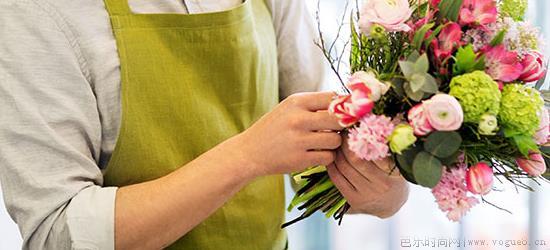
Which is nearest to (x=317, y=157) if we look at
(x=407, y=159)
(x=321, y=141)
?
(x=321, y=141)

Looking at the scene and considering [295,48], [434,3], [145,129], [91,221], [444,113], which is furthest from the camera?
[295,48]

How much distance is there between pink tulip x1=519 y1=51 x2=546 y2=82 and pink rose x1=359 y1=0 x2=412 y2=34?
0.16 metres

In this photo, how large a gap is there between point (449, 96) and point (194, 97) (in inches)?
18.7

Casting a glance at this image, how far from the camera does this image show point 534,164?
983mm

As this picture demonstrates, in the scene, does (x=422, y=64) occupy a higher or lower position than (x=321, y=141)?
higher

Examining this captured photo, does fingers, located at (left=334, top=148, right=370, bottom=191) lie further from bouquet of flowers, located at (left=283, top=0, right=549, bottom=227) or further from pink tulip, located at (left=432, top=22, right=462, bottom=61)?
pink tulip, located at (left=432, top=22, right=462, bottom=61)

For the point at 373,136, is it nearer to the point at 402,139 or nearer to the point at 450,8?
the point at 402,139

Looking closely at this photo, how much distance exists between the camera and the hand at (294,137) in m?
1.04

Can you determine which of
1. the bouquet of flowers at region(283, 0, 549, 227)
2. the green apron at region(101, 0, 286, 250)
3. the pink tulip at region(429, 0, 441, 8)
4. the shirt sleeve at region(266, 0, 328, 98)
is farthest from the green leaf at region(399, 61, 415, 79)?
the shirt sleeve at region(266, 0, 328, 98)

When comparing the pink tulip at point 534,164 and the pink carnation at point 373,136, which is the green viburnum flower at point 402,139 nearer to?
the pink carnation at point 373,136

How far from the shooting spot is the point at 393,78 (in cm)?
93

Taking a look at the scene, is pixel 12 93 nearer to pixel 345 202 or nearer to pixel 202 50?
pixel 202 50

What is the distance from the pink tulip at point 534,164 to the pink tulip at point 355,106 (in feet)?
0.76

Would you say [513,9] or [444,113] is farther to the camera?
[513,9]
